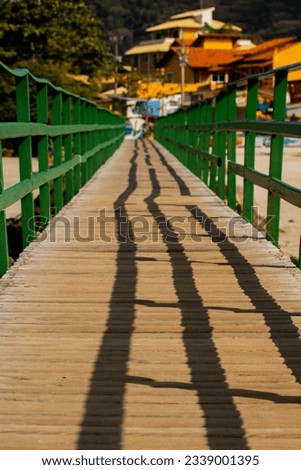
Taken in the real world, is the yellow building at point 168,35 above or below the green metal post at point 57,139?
above

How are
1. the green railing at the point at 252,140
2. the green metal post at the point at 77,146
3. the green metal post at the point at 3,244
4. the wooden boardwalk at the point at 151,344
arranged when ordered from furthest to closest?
the green metal post at the point at 77,146 < the green railing at the point at 252,140 < the green metal post at the point at 3,244 < the wooden boardwalk at the point at 151,344

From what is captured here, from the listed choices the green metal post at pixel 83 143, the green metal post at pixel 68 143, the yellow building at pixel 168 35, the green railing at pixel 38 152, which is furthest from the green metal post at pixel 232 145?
the yellow building at pixel 168 35

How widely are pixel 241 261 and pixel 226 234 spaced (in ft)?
3.63

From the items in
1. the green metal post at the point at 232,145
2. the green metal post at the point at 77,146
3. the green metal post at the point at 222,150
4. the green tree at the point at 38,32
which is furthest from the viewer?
the green tree at the point at 38,32

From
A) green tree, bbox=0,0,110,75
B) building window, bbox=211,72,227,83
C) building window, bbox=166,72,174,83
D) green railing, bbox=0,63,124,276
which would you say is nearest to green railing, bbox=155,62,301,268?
green railing, bbox=0,63,124,276

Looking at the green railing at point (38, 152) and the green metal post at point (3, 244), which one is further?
the green railing at point (38, 152)

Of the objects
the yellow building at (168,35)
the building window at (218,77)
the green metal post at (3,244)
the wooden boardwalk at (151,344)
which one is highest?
the yellow building at (168,35)

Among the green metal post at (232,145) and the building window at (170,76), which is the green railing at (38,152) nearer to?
the green metal post at (232,145)

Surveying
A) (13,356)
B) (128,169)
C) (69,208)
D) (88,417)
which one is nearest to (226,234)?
(69,208)

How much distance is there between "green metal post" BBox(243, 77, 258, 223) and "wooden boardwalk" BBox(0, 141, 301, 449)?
61cm

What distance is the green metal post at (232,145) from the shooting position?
7617 millimetres

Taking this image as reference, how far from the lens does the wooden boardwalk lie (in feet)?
8.43

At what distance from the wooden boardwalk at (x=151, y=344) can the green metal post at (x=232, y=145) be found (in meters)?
1.55
